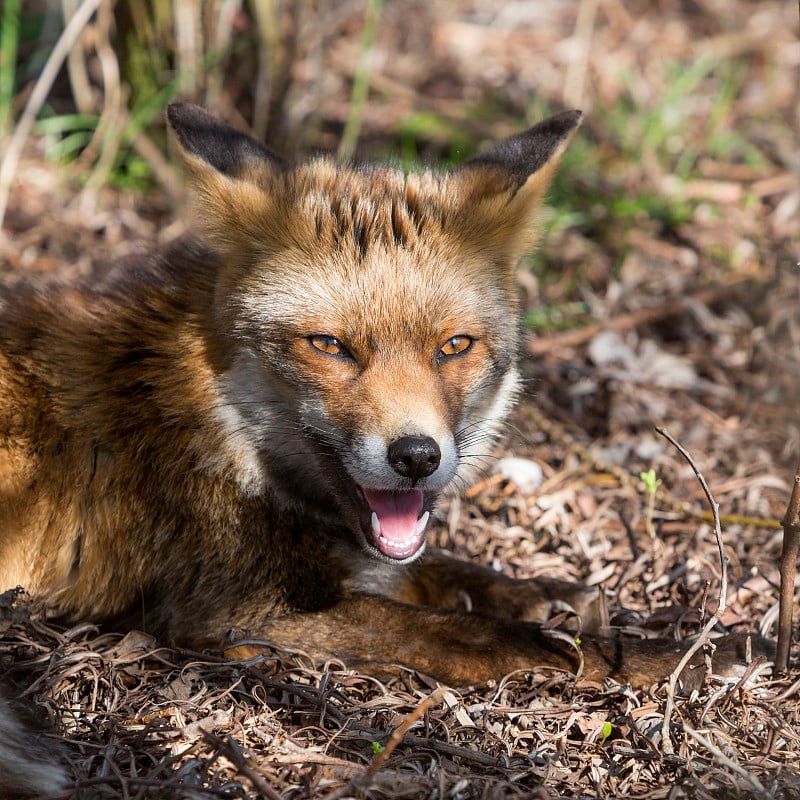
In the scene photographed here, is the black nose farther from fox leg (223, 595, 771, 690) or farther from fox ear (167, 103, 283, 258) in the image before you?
fox ear (167, 103, 283, 258)

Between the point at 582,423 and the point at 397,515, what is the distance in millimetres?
2596

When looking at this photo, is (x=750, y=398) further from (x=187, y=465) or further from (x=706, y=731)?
(x=187, y=465)

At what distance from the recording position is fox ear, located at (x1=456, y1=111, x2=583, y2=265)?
171 inches

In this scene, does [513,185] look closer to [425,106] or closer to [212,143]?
[212,143]

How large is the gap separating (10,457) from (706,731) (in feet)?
10.3

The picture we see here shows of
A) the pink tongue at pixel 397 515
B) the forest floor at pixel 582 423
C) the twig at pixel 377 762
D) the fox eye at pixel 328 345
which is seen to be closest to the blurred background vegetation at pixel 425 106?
the forest floor at pixel 582 423

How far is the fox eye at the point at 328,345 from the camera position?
13.0 ft

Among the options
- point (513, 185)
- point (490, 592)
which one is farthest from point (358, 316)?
point (490, 592)

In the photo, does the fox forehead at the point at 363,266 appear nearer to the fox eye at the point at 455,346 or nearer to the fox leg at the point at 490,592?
the fox eye at the point at 455,346

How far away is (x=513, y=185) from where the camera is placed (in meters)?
4.42

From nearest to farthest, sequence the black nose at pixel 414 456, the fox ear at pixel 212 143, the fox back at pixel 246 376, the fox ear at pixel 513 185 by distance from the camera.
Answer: the black nose at pixel 414 456 → the fox back at pixel 246 376 → the fox ear at pixel 212 143 → the fox ear at pixel 513 185

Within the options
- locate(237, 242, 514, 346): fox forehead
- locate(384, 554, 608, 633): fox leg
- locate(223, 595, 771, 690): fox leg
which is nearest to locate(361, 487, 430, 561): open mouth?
locate(223, 595, 771, 690): fox leg

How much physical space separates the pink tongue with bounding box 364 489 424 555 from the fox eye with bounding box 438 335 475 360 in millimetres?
619

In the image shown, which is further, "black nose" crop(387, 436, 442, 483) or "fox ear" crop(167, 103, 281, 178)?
"fox ear" crop(167, 103, 281, 178)
